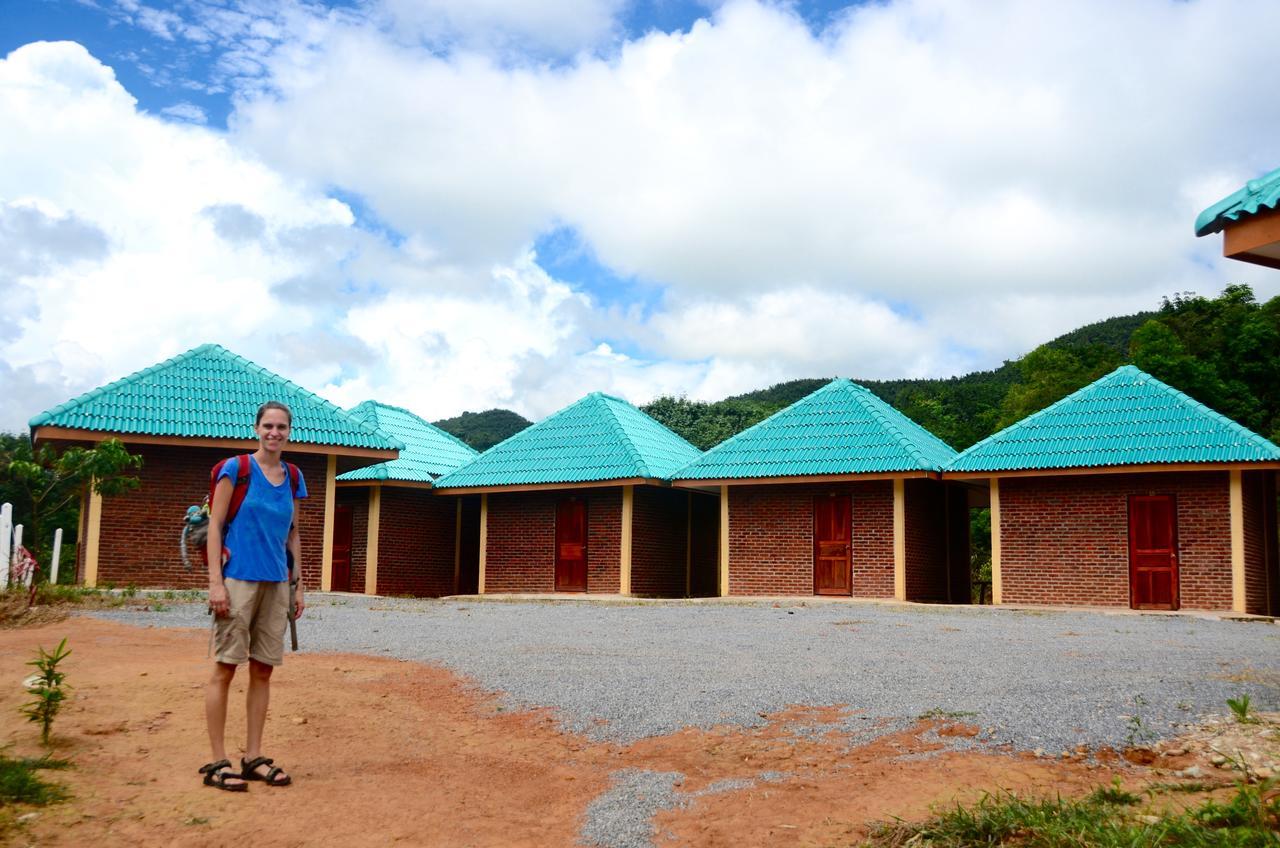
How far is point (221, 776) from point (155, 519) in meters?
14.1

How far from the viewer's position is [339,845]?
4695 millimetres

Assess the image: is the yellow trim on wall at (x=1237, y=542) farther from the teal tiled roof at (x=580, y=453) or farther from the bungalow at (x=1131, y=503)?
the teal tiled roof at (x=580, y=453)

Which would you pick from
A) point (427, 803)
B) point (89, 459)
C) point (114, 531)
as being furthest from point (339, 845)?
point (114, 531)

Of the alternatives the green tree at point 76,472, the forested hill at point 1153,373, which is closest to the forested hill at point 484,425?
the forested hill at point 1153,373

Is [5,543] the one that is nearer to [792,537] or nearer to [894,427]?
[792,537]

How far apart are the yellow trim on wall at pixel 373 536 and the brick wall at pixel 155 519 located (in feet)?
13.8

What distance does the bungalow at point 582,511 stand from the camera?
21.6 m

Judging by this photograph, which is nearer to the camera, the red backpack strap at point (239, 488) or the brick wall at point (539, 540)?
the red backpack strap at point (239, 488)

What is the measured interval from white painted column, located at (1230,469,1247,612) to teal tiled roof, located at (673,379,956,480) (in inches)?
179

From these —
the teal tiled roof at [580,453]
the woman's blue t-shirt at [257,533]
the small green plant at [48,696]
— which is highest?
the teal tiled roof at [580,453]

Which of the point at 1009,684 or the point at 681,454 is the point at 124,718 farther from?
the point at 681,454

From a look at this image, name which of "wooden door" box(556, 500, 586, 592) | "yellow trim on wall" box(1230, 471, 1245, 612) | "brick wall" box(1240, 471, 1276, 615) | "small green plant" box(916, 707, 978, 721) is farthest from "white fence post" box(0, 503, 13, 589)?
"brick wall" box(1240, 471, 1276, 615)

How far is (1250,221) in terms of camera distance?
Answer: 568cm

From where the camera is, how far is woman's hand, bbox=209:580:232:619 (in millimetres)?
5123
